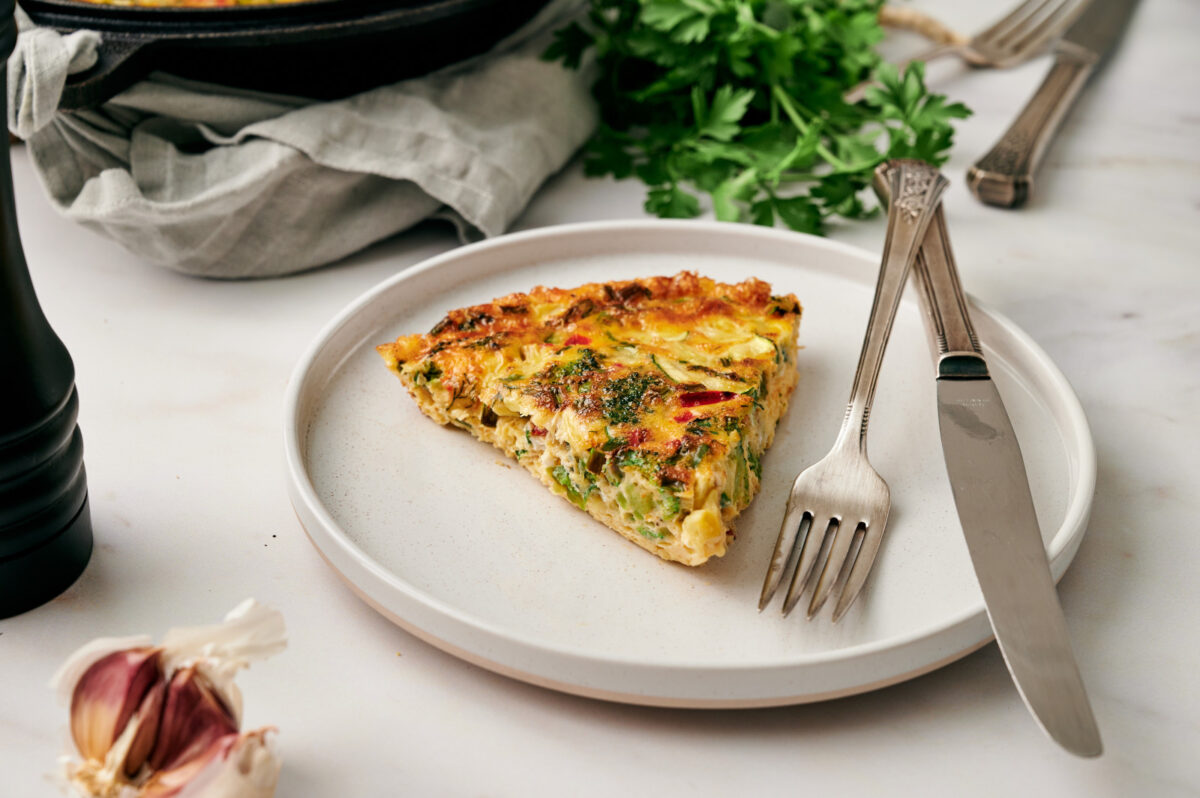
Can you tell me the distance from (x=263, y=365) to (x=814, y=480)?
1.41m

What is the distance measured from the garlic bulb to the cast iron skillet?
1.72 m

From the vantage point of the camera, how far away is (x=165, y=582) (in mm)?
1971

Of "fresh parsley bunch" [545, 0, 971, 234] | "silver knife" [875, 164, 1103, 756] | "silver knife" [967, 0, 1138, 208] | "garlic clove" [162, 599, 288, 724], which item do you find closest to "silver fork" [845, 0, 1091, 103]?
"silver knife" [967, 0, 1138, 208]

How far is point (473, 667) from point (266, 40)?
69.7 inches

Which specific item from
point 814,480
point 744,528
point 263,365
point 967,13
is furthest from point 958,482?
point 967,13

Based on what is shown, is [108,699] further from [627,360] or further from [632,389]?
[627,360]

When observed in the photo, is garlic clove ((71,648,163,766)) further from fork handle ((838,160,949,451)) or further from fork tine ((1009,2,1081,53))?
fork tine ((1009,2,1081,53))

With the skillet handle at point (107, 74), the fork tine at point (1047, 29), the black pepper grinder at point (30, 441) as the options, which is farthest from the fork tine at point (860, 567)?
the fork tine at point (1047, 29)

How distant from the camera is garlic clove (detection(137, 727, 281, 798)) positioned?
1362mm

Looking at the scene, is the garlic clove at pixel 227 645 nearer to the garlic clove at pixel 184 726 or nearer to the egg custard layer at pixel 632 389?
the garlic clove at pixel 184 726

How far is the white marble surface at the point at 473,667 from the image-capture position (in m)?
1.66

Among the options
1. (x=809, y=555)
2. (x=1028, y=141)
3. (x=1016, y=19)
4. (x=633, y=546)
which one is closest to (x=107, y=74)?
(x=633, y=546)

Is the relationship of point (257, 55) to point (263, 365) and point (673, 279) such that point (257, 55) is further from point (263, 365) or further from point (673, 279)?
point (673, 279)

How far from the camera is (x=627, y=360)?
7.24ft
